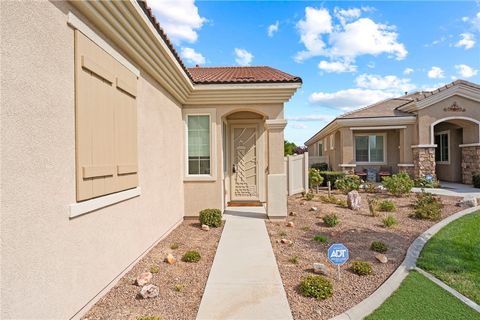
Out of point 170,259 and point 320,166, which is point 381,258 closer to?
point 170,259

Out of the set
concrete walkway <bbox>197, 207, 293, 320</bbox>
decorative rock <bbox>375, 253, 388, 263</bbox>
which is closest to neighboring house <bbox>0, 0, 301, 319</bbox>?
concrete walkway <bbox>197, 207, 293, 320</bbox>

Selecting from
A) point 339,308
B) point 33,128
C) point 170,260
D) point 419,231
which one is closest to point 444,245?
point 419,231

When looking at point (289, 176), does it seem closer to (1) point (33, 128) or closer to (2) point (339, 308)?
(2) point (339, 308)

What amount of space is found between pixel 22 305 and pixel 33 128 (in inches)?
64.9

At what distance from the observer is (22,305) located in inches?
94.0

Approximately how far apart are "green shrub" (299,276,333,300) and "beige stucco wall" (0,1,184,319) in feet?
9.29

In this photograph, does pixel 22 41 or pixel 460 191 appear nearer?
pixel 22 41

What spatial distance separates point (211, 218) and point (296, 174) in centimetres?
616

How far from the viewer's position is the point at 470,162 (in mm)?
14211

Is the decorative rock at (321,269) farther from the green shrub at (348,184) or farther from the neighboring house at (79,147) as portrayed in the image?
the green shrub at (348,184)

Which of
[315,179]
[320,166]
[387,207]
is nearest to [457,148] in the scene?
[320,166]

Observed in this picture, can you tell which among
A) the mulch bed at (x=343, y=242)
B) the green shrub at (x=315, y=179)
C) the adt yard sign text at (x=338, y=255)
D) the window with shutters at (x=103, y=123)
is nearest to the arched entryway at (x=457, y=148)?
the mulch bed at (x=343, y=242)

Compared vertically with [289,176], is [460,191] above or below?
below

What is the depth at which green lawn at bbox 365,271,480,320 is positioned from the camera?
3.17 metres
